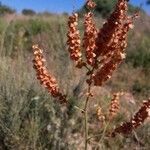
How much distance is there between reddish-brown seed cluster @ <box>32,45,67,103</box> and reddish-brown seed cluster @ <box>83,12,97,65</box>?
35cm

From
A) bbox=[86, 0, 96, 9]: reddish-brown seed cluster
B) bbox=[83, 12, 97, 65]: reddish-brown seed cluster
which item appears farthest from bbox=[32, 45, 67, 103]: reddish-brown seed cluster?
bbox=[86, 0, 96, 9]: reddish-brown seed cluster

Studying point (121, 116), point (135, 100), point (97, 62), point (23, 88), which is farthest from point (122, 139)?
point (97, 62)

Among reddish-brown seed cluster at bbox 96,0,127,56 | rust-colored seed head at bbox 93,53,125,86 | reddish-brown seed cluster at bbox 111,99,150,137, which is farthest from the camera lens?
reddish-brown seed cluster at bbox 111,99,150,137

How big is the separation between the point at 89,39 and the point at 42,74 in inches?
18.1

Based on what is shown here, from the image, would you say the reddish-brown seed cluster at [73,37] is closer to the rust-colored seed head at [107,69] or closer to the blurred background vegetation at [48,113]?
the rust-colored seed head at [107,69]

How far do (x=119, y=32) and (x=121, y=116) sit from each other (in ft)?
16.9

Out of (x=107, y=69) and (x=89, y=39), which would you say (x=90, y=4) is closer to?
(x=89, y=39)

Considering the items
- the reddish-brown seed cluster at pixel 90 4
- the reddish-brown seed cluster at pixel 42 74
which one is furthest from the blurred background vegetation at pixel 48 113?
the reddish-brown seed cluster at pixel 90 4

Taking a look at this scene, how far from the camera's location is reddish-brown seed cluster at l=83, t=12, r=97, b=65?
165 inches

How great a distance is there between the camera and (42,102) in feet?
26.0

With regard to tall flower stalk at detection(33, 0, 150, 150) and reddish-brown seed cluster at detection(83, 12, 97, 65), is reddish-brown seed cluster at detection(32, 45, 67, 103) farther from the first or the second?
reddish-brown seed cluster at detection(83, 12, 97, 65)

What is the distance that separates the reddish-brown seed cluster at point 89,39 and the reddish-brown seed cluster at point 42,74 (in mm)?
349

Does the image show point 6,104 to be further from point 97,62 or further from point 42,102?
point 97,62

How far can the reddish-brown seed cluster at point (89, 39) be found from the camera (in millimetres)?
4199
